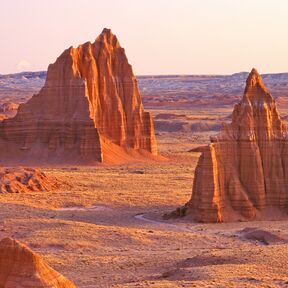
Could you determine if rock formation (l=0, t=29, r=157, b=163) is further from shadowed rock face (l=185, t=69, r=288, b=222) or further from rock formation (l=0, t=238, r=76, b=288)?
rock formation (l=0, t=238, r=76, b=288)

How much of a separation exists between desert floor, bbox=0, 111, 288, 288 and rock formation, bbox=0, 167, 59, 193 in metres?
0.79

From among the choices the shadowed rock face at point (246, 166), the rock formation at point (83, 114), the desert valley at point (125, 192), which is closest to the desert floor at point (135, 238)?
the desert valley at point (125, 192)

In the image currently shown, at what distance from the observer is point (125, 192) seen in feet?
131

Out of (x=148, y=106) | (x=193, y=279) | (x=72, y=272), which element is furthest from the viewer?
(x=148, y=106)

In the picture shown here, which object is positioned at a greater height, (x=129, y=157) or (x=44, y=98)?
(x=44, y=98)

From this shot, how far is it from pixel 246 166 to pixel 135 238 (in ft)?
23.8

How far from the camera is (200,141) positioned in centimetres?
7825

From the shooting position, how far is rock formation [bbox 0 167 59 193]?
127 ft

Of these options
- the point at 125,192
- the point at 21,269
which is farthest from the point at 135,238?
the point at 125,192

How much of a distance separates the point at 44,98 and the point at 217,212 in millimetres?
26200

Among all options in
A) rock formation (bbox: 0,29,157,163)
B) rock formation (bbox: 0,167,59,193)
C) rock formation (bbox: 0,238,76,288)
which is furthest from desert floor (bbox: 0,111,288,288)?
rock formation (bbox: 0,29,157,163)

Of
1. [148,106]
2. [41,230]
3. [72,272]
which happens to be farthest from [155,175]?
[148,106]

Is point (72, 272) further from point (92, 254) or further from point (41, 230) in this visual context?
point (41, 230)

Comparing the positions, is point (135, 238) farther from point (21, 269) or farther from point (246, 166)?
point (21, 269)
